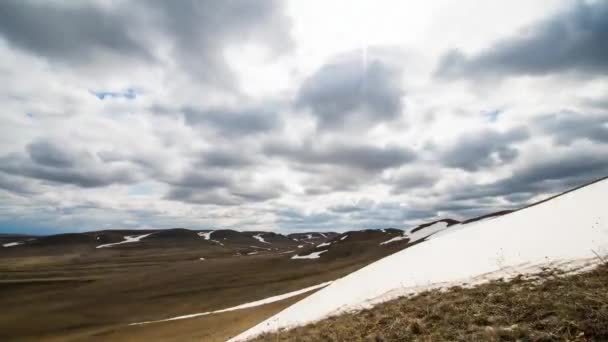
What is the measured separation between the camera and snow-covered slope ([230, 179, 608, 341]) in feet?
39.0

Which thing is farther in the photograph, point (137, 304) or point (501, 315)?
point (137, 304)

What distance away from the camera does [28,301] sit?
210 feet

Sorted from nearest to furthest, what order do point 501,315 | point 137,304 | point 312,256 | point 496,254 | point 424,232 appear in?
point 501,315 → point 496,254 → point 137,304 → point 424,232 → point 312,256

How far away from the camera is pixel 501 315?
23.8ft

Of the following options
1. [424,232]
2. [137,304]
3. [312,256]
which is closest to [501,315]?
[137,304]

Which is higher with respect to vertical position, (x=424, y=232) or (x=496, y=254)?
(x=496, y=254)

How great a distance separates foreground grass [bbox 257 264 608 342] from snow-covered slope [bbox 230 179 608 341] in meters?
2.22

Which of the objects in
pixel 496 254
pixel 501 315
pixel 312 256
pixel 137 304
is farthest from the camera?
pixel 312 256

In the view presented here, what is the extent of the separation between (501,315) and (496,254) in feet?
28.6

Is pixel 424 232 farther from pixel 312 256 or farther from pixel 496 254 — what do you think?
pixel 496 254

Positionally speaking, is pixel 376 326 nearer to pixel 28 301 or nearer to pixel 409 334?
pixel 409 334

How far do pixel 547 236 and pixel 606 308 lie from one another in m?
10.2

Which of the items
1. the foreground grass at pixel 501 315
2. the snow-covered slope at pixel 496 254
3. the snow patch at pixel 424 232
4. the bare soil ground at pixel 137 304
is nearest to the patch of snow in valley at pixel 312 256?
the bare soil ground at pixel 137 304

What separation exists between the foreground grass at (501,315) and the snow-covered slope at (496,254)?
2.22m
